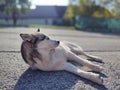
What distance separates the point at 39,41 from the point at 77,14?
154 ft

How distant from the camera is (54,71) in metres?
6.62

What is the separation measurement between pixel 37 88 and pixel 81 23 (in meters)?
35.6

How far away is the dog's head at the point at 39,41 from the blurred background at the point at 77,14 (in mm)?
30274

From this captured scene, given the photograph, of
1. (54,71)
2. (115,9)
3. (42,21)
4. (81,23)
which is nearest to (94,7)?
(115,9)

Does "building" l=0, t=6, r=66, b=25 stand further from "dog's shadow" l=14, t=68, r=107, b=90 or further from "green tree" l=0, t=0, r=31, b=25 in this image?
"dog's shadow" l=14, t=68, r=107, b=90

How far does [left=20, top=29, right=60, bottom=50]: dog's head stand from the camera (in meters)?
6.13

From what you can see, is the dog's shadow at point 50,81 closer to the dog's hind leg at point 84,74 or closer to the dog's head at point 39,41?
the dog's hind leg at point 84,74

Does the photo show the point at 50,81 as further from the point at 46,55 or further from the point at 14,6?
the point at 14,6

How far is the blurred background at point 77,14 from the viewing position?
38250mm

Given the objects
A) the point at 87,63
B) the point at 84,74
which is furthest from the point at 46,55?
the point at 87,63

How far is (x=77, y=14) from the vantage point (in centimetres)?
5253

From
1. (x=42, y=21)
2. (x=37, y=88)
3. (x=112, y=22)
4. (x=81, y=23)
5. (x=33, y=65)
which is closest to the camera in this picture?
(x=37, y=88)

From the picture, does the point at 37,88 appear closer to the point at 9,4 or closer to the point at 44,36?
the point at 44,36

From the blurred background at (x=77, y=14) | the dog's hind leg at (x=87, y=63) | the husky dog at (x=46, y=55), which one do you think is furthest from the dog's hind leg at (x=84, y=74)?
the blurred background at (x=77, y=14)
